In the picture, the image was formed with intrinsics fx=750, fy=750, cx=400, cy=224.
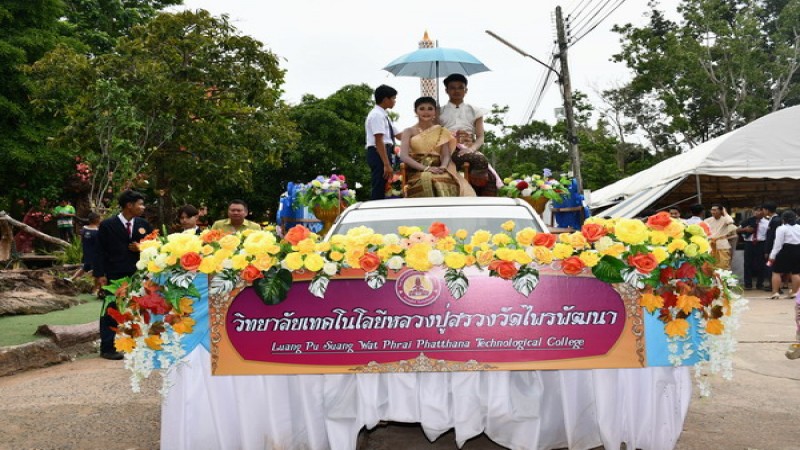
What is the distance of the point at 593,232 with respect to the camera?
4.36m

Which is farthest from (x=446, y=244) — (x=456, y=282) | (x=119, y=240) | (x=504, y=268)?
(x=119, y=240)

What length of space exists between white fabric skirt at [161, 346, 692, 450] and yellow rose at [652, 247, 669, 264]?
A: 68 centimetres

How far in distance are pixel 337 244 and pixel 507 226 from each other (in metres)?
1.21

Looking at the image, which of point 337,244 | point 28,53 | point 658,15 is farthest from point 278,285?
point 658,15

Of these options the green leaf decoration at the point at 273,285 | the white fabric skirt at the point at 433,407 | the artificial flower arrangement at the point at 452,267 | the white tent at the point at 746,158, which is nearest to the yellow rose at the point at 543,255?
the artificial flower arrangement at the point at 452,267

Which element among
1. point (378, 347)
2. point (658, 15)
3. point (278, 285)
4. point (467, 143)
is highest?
point (658, 15)

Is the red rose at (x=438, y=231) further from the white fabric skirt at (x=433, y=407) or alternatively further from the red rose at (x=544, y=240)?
the white fabric skirt at (x=433, y=407)

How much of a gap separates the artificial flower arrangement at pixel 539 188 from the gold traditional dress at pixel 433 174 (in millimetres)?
1112

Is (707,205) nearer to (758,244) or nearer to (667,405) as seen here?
(758,244)

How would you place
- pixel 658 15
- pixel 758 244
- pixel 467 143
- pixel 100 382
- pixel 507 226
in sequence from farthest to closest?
pixel 658 15
pixel 758 244
pixel 467 143
pixel 100 382
pixel 507 226

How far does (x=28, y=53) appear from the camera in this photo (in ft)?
71.7

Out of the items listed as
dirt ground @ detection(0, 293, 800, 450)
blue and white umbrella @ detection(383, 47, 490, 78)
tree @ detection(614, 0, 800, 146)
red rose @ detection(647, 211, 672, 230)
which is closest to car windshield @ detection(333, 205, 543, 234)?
red rose @ detection(647, 211, 672, 230)

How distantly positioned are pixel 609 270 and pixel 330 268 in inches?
61.9

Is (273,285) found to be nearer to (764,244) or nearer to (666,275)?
(666,275)
